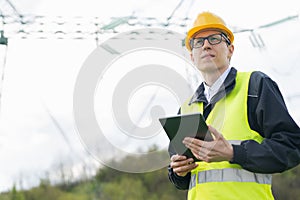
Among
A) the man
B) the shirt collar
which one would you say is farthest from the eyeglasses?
the shirt collar

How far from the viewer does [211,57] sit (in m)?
2.62

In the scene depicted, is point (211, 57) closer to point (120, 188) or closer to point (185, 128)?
point (185, 128)

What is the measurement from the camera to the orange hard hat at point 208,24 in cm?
270

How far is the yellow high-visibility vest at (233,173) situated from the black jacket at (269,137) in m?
0.04

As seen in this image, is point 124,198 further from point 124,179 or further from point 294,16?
A: point 294,16

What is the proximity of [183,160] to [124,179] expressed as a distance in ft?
95.1

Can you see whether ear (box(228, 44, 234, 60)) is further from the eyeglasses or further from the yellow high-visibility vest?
the yellow high-visibility vest

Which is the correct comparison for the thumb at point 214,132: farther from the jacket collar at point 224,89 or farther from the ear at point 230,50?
the ear at point 230,50

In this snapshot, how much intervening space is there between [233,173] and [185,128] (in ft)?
1.15

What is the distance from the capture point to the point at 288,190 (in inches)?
1026

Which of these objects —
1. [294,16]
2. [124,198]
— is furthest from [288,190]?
[294,16]

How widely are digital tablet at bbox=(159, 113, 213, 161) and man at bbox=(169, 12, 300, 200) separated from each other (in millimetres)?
29

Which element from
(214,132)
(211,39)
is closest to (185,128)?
(214,132)

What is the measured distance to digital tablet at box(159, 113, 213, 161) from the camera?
7.02ft
